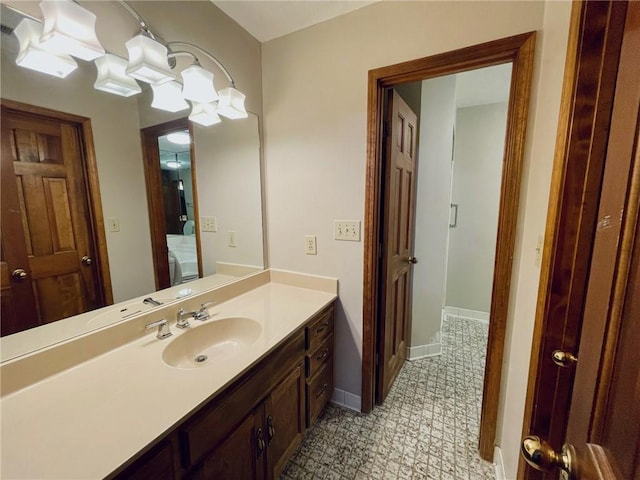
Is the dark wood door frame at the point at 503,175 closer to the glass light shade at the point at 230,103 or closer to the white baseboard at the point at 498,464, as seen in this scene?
the white baseboard at the point at 498,464

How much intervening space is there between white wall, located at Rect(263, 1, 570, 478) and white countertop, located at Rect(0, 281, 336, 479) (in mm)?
755

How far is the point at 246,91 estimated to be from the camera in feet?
5.36

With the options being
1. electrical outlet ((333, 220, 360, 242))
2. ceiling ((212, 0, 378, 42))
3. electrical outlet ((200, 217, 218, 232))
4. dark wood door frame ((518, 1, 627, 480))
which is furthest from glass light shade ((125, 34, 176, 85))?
A: dark wood door frame ((518, 1, 627, 480))

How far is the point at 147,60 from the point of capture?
104cm

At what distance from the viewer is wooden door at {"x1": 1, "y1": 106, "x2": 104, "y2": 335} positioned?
83 centimetres

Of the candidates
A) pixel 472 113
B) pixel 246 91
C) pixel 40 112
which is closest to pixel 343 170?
pixel 246 91

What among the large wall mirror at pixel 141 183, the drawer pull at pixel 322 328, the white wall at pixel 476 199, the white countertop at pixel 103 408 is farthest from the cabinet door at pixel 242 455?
the white wall at pixel 476 199

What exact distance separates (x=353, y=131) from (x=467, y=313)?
2.71 m

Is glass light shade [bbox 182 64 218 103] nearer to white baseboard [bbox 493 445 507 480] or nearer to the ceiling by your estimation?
the ceiling

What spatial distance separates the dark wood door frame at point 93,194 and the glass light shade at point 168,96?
0.96ft

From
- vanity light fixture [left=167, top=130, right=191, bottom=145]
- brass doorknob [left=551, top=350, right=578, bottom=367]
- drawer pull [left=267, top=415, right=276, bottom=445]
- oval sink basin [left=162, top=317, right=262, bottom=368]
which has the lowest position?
drawer pull [left=267, top=415, right=276, bottom=445]

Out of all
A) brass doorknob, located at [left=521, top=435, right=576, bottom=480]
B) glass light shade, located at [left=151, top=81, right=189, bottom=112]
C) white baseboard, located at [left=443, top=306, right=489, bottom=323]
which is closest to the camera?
brass doorknob, located at [left=521, top=435, right=576, bottom=480]

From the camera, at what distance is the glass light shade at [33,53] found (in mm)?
819

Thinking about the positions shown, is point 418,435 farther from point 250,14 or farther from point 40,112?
point 250,14
